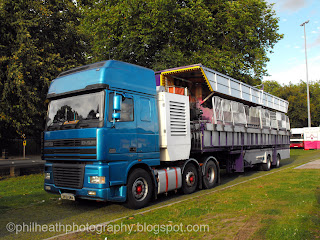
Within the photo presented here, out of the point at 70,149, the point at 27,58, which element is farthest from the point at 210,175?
the point at 27,58

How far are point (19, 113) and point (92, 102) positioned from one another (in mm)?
7951

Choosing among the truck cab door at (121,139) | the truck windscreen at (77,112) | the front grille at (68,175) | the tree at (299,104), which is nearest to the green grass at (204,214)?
the front grille at (68,175)

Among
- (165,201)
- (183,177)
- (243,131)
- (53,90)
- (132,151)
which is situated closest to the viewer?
(132,151)

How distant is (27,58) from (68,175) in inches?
326

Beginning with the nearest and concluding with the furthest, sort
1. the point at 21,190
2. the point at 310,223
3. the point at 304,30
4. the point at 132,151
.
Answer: the point at 310,223 < the point at 132,151 < the point at 21,190 < the point at 304,30

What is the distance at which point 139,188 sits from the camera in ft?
24.8

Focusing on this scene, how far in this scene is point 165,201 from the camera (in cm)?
865

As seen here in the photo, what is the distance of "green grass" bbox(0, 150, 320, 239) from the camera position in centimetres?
524

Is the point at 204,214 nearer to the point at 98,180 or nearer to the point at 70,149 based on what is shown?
the point at 98,180

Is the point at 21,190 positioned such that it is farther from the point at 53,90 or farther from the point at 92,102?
the point at 92,102

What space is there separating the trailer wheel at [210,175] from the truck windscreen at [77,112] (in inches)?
193

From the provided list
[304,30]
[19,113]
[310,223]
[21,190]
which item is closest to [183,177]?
[310,223]

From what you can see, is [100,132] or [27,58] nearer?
[100,132]

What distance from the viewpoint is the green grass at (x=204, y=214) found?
524 cm
